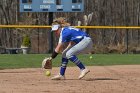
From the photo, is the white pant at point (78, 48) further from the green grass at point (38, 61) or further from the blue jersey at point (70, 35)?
the green grass at point (38, 61)

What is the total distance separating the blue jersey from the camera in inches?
424

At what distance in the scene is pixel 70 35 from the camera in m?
10.9

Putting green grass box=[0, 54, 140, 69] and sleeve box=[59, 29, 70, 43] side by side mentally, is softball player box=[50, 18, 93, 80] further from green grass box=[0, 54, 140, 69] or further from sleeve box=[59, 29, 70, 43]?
green grass box=[0, 54, 140, 69]

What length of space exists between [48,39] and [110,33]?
4247 millimetres

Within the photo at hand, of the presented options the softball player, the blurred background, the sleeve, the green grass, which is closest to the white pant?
the softball player

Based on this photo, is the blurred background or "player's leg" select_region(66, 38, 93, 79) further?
the blurred background

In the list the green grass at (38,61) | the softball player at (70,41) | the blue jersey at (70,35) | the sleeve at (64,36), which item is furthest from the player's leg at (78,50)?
the green grass at (38,61)

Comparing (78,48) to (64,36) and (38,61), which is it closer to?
(64,36)

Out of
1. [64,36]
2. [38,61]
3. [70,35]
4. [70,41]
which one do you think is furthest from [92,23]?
[64,36]

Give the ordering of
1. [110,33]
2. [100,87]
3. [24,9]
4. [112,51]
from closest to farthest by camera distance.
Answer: [100,87]
[24,9]
[112,51]
[110,33]

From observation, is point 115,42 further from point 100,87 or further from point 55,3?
point 100,87

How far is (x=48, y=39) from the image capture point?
100ft

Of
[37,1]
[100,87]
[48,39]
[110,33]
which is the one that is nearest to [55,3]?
[37,1]

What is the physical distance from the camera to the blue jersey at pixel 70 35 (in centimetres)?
1076
